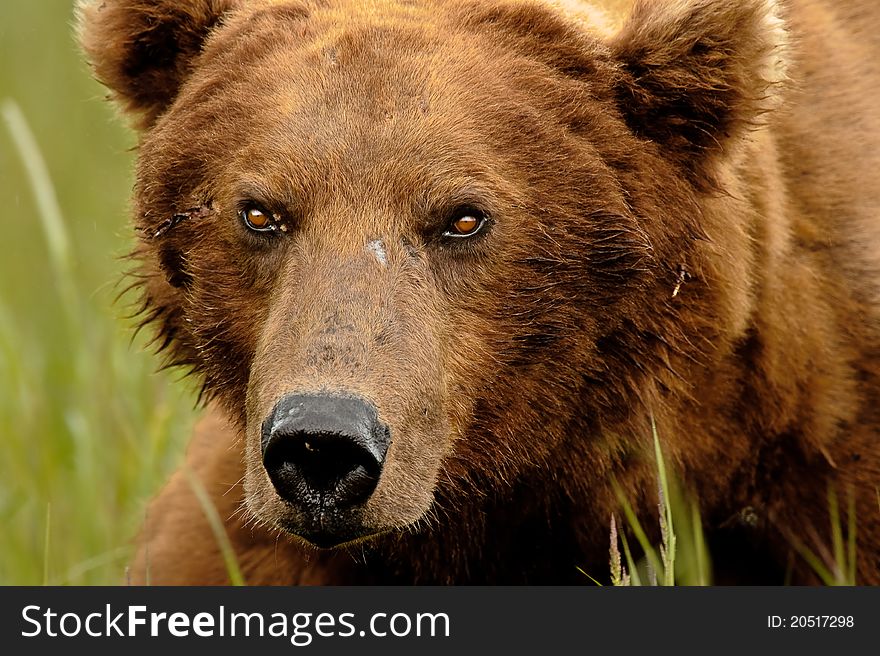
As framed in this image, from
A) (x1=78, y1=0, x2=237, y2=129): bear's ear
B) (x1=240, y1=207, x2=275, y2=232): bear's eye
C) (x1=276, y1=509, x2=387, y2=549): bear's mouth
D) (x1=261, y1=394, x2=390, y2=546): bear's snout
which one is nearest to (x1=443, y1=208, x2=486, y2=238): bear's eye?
(x1=240, y1=207, x2=275, y2=232): bear's eye

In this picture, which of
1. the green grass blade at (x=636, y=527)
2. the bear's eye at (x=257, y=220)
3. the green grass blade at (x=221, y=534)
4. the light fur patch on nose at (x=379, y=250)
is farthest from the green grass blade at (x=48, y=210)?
the green grass blade at (x=636, y=527)

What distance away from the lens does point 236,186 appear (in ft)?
13.2

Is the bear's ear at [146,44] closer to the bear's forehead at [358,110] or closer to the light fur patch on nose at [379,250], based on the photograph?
the bear's forehead at [358,110]

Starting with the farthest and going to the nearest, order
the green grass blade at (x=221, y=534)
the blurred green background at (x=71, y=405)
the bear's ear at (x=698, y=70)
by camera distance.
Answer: the blurred green background at (x=71, y=405)
the green grass blade at (x=221, y=534)
the bear's ear at (x=698, y=70)

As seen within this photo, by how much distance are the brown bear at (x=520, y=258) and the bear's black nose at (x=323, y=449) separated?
16mm

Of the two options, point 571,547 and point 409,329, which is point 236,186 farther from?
point 571,547

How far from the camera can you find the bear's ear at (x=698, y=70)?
4035 mm

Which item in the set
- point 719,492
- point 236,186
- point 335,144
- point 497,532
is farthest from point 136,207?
point 719,492

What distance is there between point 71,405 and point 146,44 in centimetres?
321

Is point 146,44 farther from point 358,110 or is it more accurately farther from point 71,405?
point 71,405

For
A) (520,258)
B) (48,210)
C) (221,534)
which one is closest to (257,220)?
(520,258)

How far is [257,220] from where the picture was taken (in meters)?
4.02

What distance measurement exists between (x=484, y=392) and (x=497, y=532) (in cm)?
60

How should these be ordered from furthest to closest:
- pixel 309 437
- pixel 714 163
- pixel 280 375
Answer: pixel 714 163, pixel 280 375, pixel 309 437
